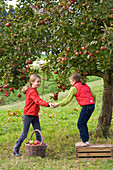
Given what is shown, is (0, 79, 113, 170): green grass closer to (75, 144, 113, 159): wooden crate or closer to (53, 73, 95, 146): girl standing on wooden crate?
(75, 144, 113, 159): wooden crate

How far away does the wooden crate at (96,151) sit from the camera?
4625mm

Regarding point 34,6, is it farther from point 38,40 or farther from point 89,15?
point 89,15

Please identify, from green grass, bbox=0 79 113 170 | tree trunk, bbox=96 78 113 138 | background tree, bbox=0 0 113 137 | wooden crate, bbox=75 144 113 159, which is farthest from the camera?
tree trunk, bbox=96 78 113 138

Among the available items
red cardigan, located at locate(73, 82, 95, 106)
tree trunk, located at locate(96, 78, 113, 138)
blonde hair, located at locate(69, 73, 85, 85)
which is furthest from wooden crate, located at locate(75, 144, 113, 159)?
tree trunk, located at locate(96, 78, 113, 138)

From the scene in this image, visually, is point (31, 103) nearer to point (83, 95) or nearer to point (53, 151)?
point (83, 95)

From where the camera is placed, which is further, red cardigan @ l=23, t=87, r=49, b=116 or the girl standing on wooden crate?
red cardigan @ l=23, t=87, r=49, b=116

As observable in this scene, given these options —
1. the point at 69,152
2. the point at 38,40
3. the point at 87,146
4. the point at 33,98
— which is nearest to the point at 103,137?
the point at 69,152

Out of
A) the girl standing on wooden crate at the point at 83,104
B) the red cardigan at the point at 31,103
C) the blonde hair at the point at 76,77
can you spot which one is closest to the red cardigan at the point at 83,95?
the girl standing on wooden crate at the point at 83,104

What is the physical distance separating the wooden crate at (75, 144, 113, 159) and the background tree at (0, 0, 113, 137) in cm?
135

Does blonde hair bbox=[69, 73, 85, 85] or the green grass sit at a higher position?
blonde hair bbox=[69, 73, 85, 85]

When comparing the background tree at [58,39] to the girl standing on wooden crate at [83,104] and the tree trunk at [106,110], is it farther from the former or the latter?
the tree trunk at [106,110]

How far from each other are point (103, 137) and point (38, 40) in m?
2.93

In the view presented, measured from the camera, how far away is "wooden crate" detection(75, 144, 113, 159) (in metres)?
4.62

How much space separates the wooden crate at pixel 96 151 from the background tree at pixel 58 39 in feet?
4.44
